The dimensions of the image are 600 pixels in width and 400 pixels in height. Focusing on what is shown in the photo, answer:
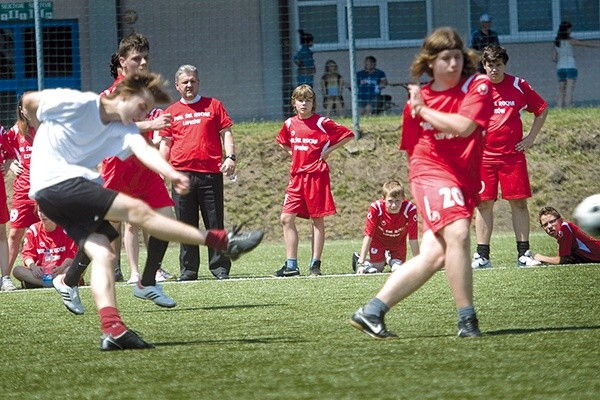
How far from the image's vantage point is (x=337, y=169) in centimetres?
1866

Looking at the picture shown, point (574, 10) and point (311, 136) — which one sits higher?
point (574, 10)

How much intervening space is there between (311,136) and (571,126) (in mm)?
7525

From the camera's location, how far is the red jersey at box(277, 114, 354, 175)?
12891 mm

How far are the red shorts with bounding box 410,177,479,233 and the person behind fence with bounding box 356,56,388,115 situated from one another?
12.0 m

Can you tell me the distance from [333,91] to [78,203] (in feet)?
42.6

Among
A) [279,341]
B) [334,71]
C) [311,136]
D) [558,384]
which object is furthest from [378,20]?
[558,384]

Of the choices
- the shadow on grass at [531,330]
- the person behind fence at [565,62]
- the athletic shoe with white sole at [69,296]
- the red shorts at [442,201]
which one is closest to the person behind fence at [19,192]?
the athletic shoe with white sole at [69,296]

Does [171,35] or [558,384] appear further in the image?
[171,35]

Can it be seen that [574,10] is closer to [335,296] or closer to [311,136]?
[311,136]

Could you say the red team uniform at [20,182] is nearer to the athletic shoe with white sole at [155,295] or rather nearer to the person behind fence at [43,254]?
the person behind fence at [43,254]

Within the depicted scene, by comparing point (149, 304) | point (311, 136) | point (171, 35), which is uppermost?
point (171, 35)

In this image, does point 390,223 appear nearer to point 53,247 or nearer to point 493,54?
point 493,54

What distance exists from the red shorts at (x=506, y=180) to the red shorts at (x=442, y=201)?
17.4 ft

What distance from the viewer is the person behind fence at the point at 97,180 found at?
21.7 feet
